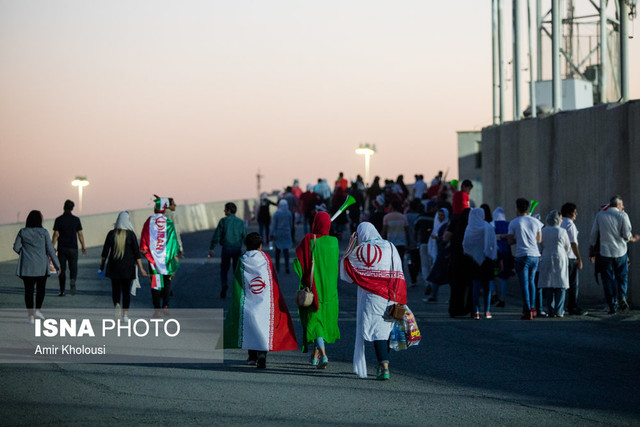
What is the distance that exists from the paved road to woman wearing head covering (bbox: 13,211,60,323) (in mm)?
4316

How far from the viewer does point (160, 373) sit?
10930 millimetres

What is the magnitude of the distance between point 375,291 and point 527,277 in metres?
6.69

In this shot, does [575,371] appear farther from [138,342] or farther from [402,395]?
[138,342]

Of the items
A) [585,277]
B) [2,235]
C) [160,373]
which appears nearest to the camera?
[160,373]

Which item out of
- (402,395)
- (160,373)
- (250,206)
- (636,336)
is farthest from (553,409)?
(250,206)

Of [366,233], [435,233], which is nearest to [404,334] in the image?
[366,233]

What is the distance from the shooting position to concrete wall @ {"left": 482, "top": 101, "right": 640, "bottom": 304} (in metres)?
18.1

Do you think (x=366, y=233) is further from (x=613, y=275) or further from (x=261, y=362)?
(x=613, y=275)

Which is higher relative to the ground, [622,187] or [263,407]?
[622,187]

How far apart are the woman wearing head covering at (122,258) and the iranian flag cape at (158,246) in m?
0.56

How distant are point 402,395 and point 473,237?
7.07 m

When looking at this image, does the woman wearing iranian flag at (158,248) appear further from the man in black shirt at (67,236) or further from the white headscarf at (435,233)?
the white headscarf at (435,233)

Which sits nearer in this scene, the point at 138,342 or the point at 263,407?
the point at 263,407

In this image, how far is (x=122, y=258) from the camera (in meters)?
15.6
